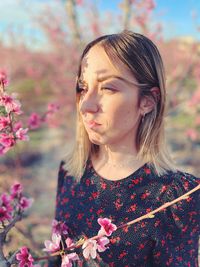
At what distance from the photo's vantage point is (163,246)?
1.34m

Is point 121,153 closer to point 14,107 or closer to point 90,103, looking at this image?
point 90,103

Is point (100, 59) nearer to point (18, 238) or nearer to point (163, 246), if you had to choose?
point (163, 246)

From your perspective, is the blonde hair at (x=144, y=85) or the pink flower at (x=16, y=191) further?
the pink flower at (x=16, y=191)

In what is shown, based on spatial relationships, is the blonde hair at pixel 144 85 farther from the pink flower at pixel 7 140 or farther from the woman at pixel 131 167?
the pink flower at pixel 7 140

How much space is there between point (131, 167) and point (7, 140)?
0.48 m

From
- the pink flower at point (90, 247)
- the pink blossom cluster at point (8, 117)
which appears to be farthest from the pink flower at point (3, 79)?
the pink flower at point (90, 247)

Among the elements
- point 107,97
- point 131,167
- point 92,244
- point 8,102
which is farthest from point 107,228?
point 8,102

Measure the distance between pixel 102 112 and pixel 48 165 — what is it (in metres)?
5.74

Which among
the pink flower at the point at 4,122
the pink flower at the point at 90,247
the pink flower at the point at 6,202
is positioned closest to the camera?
the pink flower at the point at 90,247

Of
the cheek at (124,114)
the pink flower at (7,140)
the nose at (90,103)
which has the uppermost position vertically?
the nose at (90,103)

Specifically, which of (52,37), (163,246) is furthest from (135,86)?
(52,37)

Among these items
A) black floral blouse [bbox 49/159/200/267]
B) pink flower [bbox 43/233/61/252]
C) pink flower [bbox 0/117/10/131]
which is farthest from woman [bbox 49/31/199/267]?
pink flower [bbox 0/117/10/131]

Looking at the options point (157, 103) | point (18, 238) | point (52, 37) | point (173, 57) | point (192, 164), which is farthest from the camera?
point (173, 57)

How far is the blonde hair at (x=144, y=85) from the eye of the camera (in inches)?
53.1
